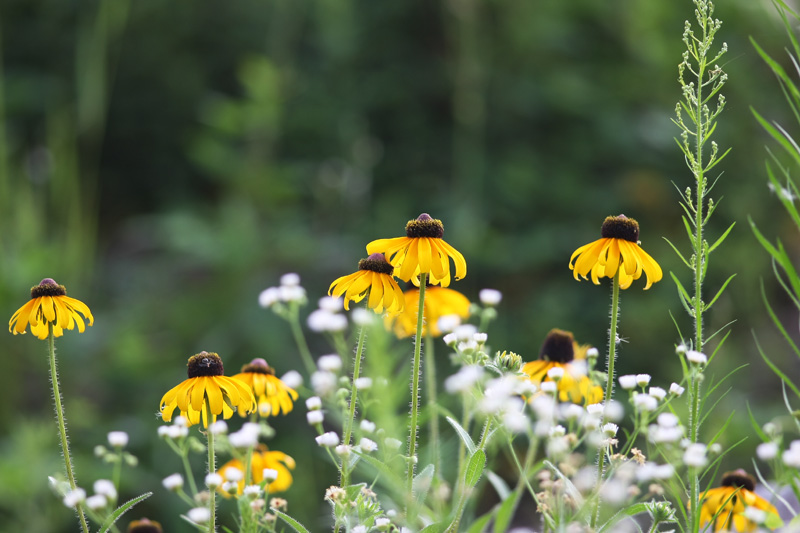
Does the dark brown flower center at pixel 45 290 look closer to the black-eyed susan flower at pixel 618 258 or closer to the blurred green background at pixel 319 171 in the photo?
the black-eyed susan flower at pixel 618 258

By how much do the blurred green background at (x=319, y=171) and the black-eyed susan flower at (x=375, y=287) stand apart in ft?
4.79

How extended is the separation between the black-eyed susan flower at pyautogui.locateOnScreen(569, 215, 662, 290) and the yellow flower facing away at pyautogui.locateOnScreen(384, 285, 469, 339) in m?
0.21

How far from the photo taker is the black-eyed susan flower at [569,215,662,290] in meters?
0.73

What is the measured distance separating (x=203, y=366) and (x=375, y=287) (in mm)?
172

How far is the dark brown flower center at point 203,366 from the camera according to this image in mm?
706

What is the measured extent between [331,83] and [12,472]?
5.60 feet

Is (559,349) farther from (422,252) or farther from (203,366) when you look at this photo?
(203,366)

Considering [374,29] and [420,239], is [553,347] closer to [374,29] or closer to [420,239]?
[420,239]

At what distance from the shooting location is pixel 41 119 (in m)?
3.01

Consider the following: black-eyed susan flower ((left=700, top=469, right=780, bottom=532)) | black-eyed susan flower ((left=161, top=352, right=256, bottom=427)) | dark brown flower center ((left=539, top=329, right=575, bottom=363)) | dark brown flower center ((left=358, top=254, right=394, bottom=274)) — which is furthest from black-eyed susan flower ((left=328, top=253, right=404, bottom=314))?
black-eyed susan flower ((left=700, top=469, right=780, bottom=532))

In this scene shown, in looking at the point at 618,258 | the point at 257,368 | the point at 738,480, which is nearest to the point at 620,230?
the point at 618,258

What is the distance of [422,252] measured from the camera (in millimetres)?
708

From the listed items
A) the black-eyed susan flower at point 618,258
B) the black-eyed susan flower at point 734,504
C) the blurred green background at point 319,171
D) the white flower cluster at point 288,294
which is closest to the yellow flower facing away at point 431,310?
the white flower cluster at point 288,294

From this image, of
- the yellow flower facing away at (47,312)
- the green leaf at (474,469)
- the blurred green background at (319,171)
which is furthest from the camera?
the blurred green background at (319,171)
